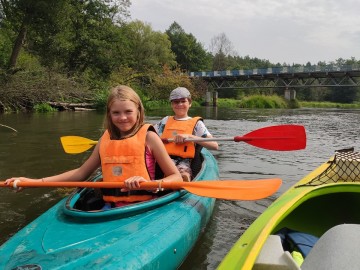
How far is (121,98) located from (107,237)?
36.8 inches

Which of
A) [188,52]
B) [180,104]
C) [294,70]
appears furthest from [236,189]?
[188,52]

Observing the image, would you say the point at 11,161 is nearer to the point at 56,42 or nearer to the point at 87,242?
the point at 87,242

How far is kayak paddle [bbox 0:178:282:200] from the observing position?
8.38 ft

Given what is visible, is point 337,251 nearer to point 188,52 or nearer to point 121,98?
point 121,98

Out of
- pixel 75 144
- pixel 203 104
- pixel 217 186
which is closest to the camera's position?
pixel 217 186

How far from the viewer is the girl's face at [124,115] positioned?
8.65 ft

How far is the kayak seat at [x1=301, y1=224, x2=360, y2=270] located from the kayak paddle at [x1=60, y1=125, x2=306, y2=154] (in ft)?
7.07

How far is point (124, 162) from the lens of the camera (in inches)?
106

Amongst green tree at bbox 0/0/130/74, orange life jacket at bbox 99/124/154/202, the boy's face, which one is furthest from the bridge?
orange life jacket at bbox 99/124/154/202

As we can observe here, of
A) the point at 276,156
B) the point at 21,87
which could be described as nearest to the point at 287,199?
the point at 276,156

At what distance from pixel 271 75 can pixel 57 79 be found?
2627cm

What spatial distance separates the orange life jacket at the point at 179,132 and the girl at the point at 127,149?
3.89 ft

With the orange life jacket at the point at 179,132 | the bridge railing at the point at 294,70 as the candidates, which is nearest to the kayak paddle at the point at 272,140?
the orange life jacket at the point at 179,132

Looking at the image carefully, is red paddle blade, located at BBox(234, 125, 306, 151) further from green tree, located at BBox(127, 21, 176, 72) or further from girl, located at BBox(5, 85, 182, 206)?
green tree, located at BBox(127, 21, 176, 72)
